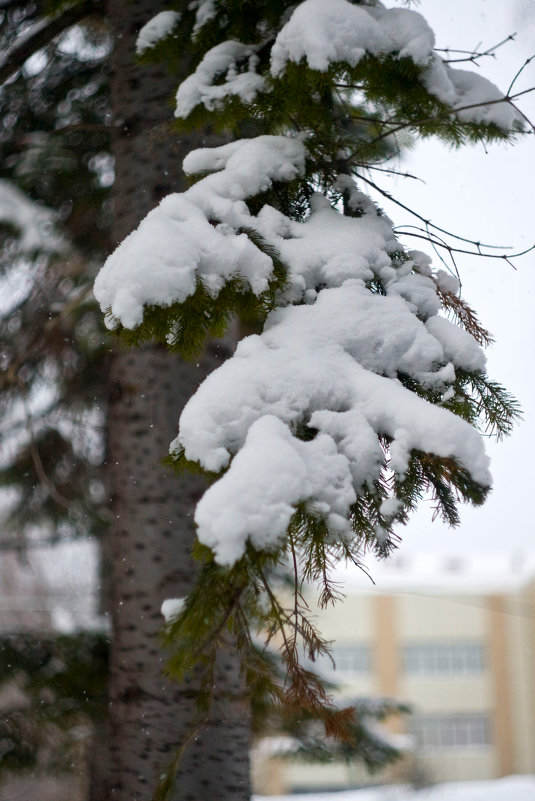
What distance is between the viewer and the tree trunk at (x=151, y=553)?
1931mm

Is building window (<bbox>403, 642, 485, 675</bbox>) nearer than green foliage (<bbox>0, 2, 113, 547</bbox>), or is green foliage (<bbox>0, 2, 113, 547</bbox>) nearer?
green foliage (<bbox>0, 2, 113, 547</bbox>)

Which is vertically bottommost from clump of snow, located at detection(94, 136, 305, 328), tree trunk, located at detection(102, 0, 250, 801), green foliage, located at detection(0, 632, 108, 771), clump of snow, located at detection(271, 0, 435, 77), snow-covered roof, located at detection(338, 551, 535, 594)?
snow-covered roof, located at detection(338, 551, 535, 594)

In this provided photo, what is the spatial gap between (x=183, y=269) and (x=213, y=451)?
1.14 feet

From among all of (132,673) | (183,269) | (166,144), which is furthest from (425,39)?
(132,673)

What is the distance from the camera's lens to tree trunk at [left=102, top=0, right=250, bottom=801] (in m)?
1.93

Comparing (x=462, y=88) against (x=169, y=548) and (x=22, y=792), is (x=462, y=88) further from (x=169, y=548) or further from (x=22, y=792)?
(x=22, y=792)

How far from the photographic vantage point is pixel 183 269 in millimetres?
1150

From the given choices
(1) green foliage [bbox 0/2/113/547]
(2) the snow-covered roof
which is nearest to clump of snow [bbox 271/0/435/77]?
(1) green foliage [bbox 0/2/113/547]

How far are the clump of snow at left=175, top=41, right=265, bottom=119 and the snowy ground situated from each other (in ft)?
13.3

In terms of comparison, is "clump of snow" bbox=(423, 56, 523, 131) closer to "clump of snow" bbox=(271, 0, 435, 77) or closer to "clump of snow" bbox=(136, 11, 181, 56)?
"clump of snow" bbox=(271, 0, 435, 77)

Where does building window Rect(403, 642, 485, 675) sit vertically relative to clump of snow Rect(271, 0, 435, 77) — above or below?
below

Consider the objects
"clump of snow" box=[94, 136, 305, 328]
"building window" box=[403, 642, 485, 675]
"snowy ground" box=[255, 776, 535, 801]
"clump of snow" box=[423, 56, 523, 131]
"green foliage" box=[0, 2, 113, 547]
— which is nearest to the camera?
"clump of snow" box=[94, 136, 305, 328]

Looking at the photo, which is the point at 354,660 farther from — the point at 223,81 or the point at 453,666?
the point at 223,81

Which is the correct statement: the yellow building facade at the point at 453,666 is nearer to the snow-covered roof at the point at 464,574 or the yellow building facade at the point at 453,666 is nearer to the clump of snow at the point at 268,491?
the snow-covered roof at the point at 464,574
